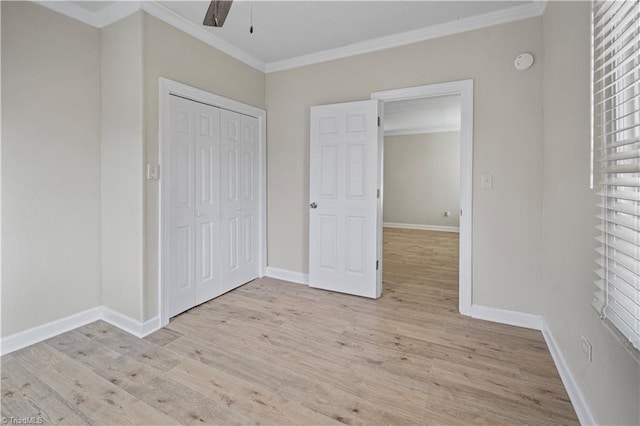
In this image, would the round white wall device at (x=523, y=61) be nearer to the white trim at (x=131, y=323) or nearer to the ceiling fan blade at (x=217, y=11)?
the ceiling fan blade at (x=217, y=11)

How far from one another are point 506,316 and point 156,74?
3572 mm

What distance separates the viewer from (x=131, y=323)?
8.25ft

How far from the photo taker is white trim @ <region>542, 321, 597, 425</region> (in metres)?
1.49

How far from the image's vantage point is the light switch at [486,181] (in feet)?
8.86

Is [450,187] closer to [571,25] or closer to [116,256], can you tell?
[571,25]

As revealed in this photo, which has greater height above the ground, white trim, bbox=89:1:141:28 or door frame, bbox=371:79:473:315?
white trim, bbox=89:1:141:28

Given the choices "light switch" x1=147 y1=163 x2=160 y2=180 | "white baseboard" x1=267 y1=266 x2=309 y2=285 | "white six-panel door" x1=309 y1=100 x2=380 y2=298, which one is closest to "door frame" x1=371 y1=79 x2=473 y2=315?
"white six-panel door" x1=309 y1=100 x2=380 y2=298

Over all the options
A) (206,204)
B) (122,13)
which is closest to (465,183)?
(206,204)

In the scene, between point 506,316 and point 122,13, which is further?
point 506,316

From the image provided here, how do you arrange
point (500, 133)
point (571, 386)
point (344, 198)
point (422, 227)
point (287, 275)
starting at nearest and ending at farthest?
point (571, 386), point (500, 133), point (344, 198), point (287, 275), point (422, 227)

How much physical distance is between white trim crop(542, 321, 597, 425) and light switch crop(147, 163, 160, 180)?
307cm

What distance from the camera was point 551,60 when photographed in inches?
87.9

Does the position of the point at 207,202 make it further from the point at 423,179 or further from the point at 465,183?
the point at 423,179

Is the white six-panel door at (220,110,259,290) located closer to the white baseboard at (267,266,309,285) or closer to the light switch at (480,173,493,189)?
the white baseboard at (267,266,309,285)
